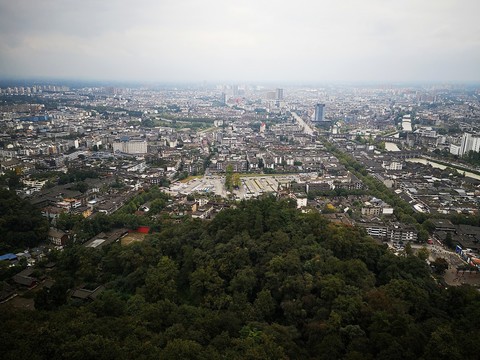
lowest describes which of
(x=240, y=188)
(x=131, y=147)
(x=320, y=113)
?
(x=240, y=188)

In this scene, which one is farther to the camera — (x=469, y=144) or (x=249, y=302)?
(x=469, y=144)

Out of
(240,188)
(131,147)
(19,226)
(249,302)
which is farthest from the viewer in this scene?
(131,147)

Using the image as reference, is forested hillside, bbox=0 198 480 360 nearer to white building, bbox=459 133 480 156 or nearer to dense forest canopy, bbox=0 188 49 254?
dense forest canopy, bbox=0 188 49 254

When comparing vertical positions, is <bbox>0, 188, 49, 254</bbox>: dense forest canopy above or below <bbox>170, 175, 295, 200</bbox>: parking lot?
above

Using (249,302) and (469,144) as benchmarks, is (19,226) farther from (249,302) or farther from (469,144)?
(469,144)

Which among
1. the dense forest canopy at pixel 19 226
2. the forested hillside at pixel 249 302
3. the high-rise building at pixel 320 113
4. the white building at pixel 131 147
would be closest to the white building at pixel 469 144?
the high-rise building at pixel 320 113

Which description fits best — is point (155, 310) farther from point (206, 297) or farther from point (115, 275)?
point (115, 275)

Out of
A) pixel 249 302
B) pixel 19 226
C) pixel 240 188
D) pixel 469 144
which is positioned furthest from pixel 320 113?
pixel 249 302

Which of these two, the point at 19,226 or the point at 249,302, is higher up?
the point at 19,226

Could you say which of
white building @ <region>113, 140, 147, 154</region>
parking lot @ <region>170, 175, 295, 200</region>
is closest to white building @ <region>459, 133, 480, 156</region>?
parking lot @ <region>170, 175, 295, 200</region>
